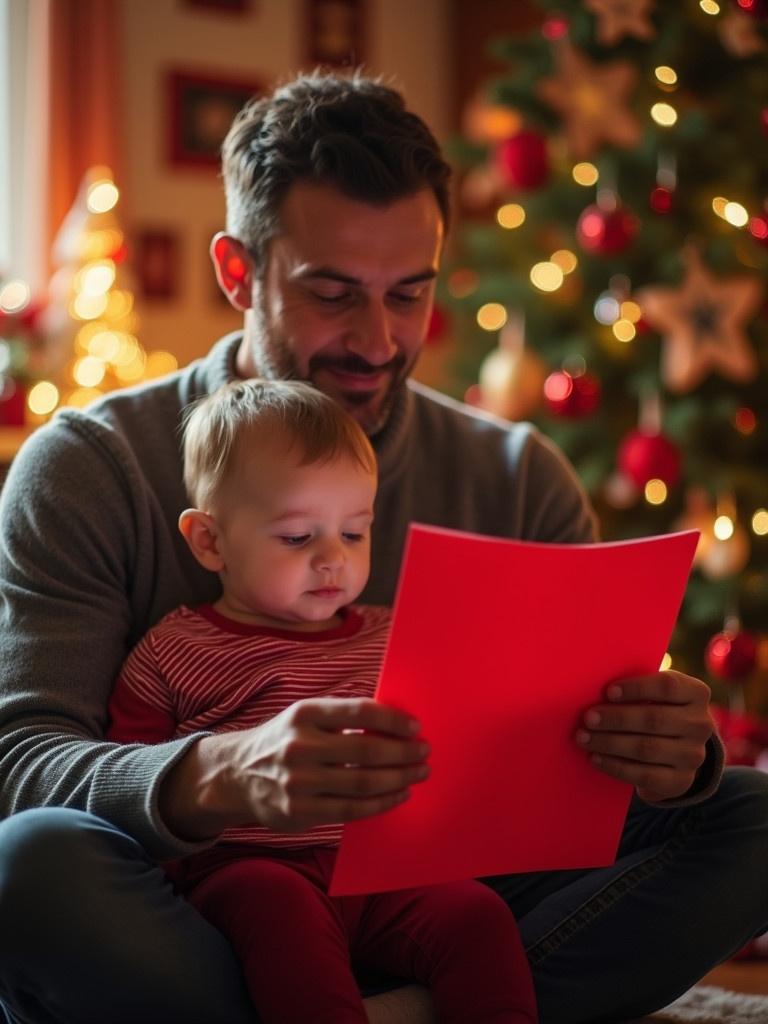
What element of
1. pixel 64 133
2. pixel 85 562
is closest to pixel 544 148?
pixel 64 133

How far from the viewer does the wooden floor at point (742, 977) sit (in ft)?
6.36

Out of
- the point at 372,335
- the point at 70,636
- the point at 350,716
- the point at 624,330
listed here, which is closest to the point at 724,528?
the point at 624,330

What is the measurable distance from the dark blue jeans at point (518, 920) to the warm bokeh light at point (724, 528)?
1263 millimetres

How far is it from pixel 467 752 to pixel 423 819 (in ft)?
0.23

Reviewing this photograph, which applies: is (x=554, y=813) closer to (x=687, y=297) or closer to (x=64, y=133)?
(x=687, y=297)

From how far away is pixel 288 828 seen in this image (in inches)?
44.2

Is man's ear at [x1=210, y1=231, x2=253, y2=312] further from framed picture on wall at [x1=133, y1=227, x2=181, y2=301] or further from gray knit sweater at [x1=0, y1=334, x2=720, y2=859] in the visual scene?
framed picture on wall at [x1=133, y1=227, x2=181, y2=301]

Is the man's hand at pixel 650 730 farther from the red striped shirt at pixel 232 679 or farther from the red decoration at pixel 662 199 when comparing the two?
the red decoration at pixel 662 199

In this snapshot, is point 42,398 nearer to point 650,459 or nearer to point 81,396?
point 81,396

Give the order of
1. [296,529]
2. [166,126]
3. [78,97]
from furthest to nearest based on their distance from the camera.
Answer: [166,126]
[78,97]
[296,529]

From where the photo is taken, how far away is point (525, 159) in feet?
9.45

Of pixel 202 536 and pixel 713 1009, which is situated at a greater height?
pixel 202 536

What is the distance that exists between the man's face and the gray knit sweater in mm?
103

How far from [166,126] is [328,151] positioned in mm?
2565
